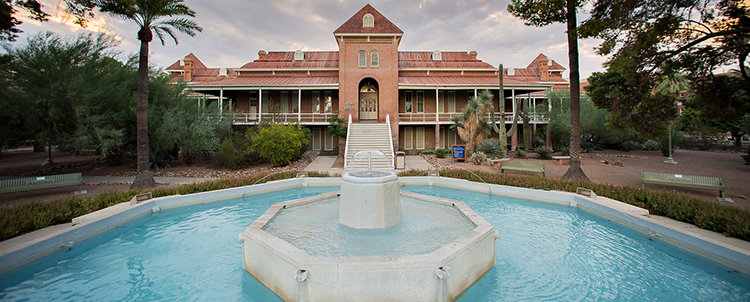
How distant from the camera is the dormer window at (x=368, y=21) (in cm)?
2195

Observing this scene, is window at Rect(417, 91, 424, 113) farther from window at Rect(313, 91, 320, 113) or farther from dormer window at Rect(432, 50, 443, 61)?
window at Rect(313, 91, 320, 113)

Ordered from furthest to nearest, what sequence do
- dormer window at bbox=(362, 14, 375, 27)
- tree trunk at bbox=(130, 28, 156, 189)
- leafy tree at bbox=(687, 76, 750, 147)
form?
dormer window at bbox=(362, 14, 375, 27), tree trunk at bbox=(130, 28, 156, 189), leafy tree at bbox=(687, 76, 750, 147)

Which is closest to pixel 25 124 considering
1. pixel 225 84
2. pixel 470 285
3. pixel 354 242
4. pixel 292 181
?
pixel 292 181

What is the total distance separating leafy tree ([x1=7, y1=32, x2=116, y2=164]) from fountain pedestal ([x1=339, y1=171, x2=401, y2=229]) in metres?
12.2

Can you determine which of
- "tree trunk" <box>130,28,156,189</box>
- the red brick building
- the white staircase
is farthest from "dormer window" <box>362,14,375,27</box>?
"tree trunk" <box>130,28,156,189</box>

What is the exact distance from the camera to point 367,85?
2414 cm

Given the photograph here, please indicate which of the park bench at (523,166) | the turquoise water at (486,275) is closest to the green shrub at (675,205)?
the turquoise water at (486,275)

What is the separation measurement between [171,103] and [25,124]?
538cm

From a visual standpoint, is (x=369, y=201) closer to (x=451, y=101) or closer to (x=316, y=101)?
(x=316, y=101)

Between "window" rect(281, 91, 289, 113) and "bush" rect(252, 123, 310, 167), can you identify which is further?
"window" rect(281, 91, 289, 113)

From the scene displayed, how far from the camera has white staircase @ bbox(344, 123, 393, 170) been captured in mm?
16016

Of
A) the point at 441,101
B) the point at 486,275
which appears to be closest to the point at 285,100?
the point at 441,101

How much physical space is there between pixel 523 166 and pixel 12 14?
17.9 meters

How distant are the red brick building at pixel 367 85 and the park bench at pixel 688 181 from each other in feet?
33.0
